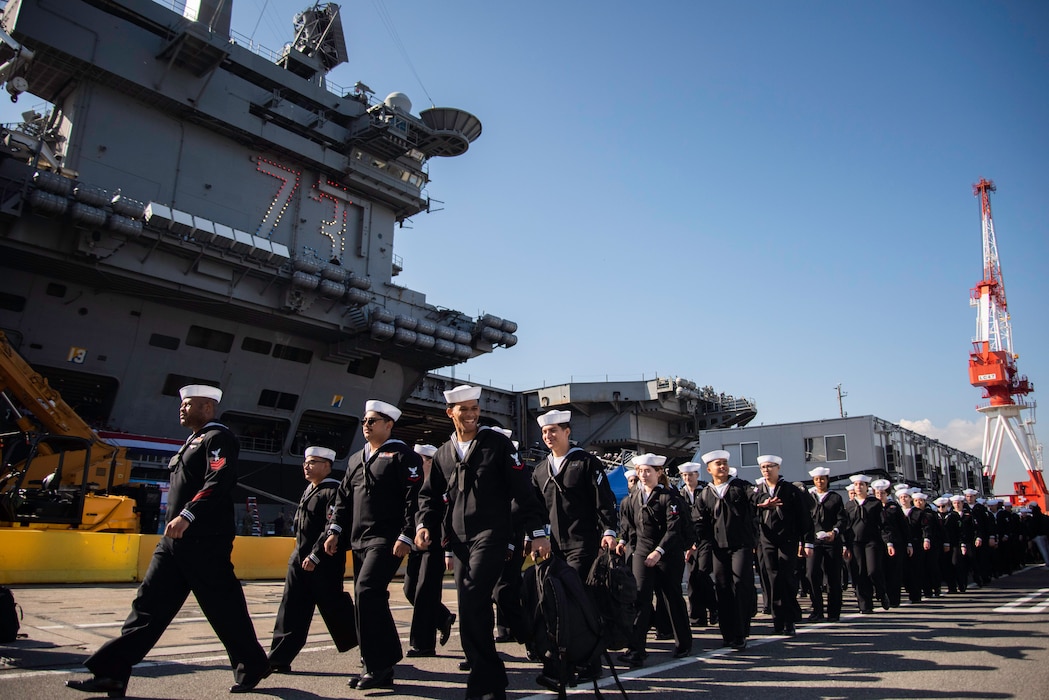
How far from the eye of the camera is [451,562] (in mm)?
4855

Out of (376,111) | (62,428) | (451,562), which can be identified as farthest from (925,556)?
(376,111)

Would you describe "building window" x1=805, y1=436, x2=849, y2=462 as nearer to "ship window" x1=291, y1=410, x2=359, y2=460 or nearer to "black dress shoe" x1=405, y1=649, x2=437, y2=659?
"ship window" x1=291, y1=410, x2=359, y2=460

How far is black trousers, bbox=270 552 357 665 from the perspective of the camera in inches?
193

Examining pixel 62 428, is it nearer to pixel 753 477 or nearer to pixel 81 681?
pixel 81 681

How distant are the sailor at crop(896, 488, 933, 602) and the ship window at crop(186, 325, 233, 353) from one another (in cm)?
2223

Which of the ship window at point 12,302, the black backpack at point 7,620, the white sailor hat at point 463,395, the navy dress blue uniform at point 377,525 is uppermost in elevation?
the ship window at point 12,302

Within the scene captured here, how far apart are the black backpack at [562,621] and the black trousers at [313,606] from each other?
64.2 inches

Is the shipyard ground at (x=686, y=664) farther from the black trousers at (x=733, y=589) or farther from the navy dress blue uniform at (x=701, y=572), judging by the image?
the navy dress blue uniform at (x=701, y=572)

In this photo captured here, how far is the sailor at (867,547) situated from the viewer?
971 cm

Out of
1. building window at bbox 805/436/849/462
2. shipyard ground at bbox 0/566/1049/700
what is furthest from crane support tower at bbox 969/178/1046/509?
shipyard ground at bbox 0/566/1049/700

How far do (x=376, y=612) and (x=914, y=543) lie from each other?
1018 centimetres

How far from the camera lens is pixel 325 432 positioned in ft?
101

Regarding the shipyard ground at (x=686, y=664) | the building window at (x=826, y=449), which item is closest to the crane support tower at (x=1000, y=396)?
the building window at (x=826, y=449)

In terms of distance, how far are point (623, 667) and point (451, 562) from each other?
180cm
